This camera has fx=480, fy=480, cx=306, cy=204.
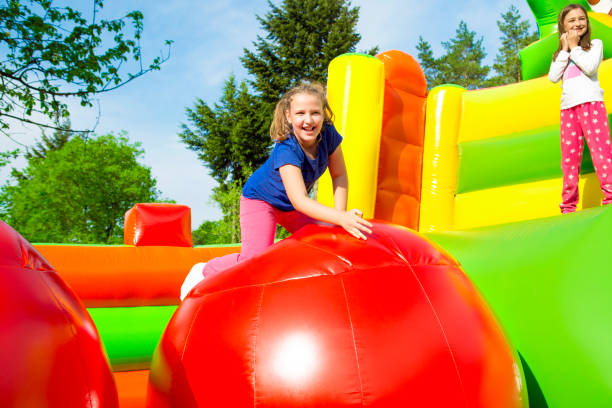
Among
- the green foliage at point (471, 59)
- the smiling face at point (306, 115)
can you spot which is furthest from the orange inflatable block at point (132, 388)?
the green foliage at point (471, 59)

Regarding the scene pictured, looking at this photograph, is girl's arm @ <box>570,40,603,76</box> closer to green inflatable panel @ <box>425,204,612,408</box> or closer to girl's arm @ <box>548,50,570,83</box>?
girl's arm @ <box>548,50,570,83</box>

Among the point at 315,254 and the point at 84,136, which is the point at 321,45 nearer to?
the point at 84,136

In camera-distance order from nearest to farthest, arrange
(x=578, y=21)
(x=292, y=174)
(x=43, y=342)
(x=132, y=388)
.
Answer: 1. (x=43, y=342)
2. (x=292, y=174)
3. (x=132, y=388)
4. (x=578, y=21)

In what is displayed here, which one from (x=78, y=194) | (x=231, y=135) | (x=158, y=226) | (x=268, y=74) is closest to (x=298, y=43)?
(x=268, y=74)

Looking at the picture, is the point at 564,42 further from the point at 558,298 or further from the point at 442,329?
the point at 442,329

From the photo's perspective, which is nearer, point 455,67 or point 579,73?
point 579,73

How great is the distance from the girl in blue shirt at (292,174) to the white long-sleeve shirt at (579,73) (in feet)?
5.85

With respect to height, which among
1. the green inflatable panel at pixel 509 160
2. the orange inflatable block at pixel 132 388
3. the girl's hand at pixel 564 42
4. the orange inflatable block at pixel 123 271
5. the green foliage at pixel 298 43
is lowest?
the orange inflatable block at pixel 132 388

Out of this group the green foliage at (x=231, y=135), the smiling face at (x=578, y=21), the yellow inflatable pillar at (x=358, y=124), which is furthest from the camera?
the green foliage at (x=231, y=135)

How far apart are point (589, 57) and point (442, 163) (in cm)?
122

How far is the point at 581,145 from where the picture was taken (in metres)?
3.21

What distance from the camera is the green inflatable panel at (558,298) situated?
1800mm

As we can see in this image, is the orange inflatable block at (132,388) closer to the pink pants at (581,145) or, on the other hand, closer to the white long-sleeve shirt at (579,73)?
the pink pants at (581,145)

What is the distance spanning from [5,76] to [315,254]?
22.9 ft
